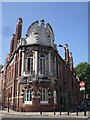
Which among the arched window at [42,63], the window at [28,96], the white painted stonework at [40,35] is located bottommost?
the window at [28,96]

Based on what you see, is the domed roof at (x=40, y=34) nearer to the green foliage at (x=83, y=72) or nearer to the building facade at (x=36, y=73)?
the building facade at (x=36, y=73)

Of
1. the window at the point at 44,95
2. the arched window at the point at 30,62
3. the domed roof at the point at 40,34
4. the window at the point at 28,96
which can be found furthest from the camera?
the domed roof at the point at 40,34

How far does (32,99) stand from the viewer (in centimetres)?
3108

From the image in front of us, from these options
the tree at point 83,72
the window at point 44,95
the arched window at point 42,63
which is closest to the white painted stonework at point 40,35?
the arched window at point 42,63

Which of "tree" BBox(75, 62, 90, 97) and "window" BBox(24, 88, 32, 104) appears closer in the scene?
"window" BBox(24, 88, 32, 104)

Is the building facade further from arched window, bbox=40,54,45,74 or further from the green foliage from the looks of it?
the green foliage

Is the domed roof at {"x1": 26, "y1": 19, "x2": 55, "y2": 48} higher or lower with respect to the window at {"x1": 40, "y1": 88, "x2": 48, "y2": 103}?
higher

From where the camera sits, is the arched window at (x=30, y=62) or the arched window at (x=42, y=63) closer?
the arched window at (x=30, y=62)

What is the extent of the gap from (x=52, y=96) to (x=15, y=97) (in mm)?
5627

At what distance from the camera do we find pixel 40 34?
3466 centimetres

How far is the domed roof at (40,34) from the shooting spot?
3388 centimetres

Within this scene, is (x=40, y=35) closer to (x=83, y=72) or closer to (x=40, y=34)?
(x=40, y=34)

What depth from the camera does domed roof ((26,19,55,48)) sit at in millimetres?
33875

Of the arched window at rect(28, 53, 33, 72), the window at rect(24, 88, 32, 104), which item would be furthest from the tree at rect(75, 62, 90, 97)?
the window at rect(24, 88, 32, 104)
